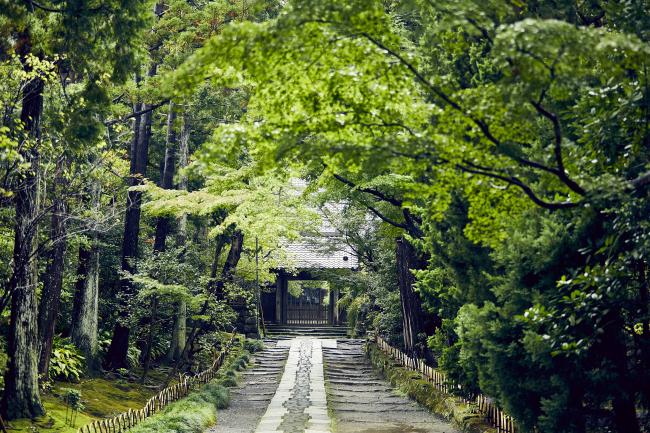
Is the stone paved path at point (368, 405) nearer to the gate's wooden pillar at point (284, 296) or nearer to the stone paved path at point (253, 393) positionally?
the stone paved path at point (253, 393)

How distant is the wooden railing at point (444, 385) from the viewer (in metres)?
9.12

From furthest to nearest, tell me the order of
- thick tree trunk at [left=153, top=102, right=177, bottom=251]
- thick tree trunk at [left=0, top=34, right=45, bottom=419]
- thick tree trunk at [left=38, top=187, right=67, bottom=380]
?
thick tree trunk at [left=153, top=102, right=177, bottom=251]
thick tree trunk at [left=38, top=187, right=67, bottom=380]
thick tree trunk at [left=0, top=34, right=45, bottom=419]

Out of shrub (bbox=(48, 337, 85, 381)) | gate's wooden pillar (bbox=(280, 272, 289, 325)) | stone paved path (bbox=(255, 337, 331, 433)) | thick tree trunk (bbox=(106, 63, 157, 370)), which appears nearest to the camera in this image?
stone paved path (bbox=(255, 337, 331, 433))

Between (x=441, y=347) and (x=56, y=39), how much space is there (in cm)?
797

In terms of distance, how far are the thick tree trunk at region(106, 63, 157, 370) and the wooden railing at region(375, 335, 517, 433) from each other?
7.23 m

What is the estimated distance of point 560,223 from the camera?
6762 mm

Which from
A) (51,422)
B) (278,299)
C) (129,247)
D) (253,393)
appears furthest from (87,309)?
(278,299)

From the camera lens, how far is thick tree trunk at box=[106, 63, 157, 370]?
17.1 meters

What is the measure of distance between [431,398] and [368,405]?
5.76 ft

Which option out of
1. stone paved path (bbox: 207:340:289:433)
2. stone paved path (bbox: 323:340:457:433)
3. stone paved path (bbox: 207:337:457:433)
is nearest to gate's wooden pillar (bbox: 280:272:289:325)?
stone paved path (bbox: 207:340:289:433)

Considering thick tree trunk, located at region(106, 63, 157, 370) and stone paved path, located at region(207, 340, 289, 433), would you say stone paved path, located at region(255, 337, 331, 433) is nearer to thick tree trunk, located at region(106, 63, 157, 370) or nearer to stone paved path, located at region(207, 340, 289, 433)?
stone paved path, located at region(207, 340, 289, 433)

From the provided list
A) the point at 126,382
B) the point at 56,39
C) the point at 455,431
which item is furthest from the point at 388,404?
the point at 56,39

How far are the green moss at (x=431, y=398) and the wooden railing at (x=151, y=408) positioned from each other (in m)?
5.05

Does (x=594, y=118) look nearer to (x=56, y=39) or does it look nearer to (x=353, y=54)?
(x=353, y=54)
